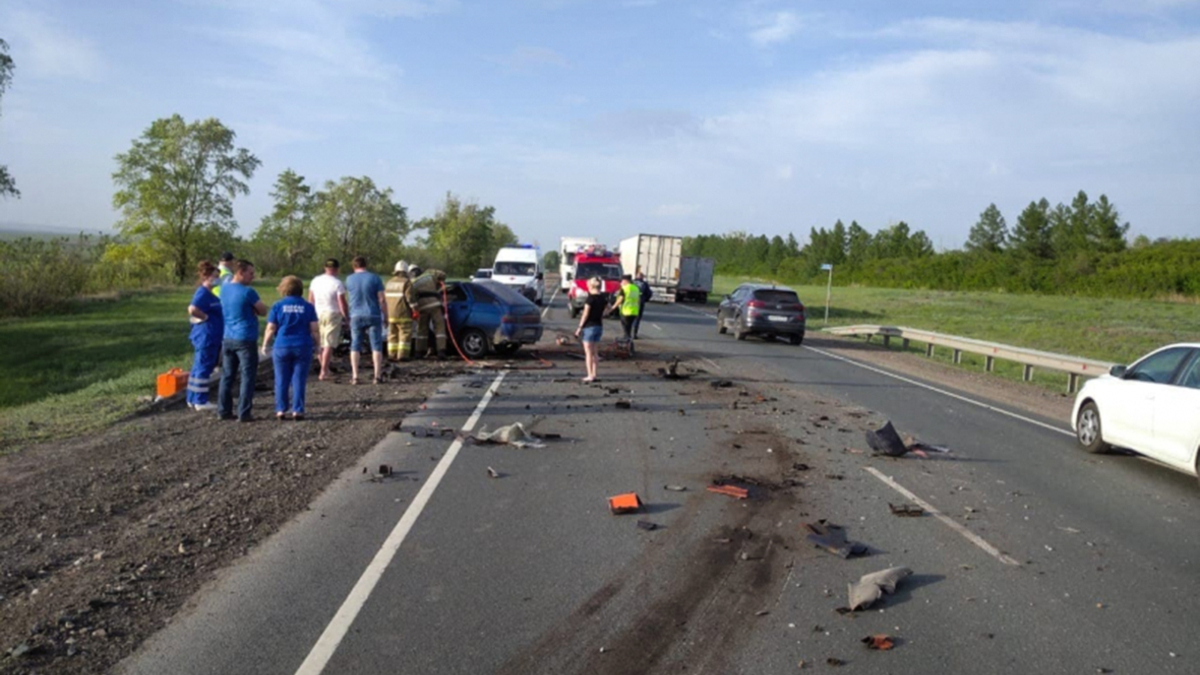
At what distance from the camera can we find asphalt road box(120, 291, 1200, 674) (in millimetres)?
4586

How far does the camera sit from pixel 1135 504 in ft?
26.9

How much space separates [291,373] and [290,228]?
63566mm

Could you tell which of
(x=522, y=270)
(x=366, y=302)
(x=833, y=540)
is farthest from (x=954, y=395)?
(x=522, y=270)

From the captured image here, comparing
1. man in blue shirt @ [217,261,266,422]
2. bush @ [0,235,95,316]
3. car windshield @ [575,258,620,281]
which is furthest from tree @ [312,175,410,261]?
man in blue shirt @ [217,261,266,422]

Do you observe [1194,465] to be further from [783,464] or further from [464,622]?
[464,622]

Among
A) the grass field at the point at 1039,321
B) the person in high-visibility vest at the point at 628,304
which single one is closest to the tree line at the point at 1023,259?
the grass field at the point at 1039,321

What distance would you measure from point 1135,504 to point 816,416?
4693mm

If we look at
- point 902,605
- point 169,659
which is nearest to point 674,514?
point 902,605

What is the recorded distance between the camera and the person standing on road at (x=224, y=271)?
11.8 meters

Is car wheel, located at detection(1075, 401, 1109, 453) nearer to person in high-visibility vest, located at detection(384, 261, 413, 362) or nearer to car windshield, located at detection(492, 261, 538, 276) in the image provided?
person in high-visibility vest, located at detection(384, 261, 413, 362)

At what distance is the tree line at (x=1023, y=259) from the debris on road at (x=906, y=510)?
70.3 meters

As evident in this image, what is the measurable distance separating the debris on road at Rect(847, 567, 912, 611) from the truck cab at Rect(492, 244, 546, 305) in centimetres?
2936

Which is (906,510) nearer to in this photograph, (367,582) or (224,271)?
(367,582)

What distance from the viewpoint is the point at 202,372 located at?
11617mm
